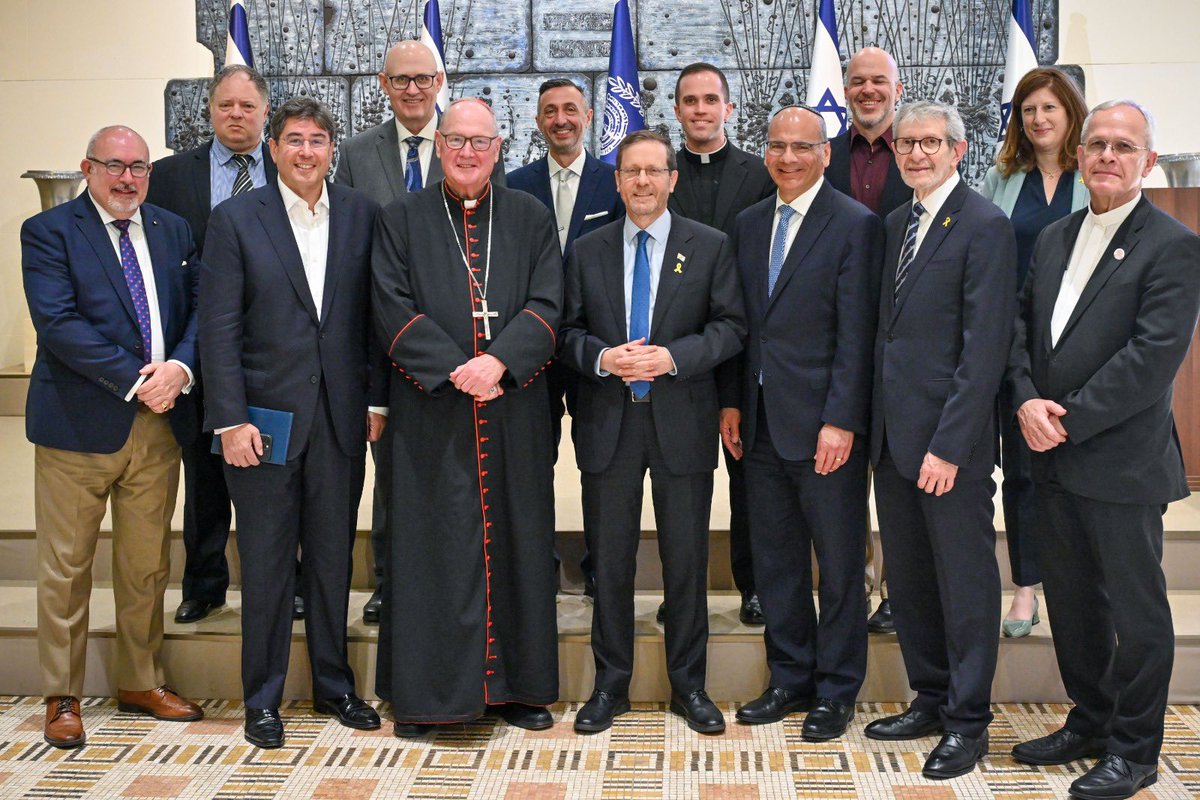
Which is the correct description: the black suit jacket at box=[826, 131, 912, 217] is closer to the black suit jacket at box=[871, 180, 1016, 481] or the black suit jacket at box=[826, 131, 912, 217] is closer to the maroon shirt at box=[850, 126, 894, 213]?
the maroon shirt at box=[850, 126, 894, 213]

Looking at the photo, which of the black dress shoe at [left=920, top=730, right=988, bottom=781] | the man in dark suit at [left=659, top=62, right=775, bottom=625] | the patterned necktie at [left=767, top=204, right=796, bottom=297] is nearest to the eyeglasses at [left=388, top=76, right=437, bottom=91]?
the man in dark suit at [left=659, top=62, right=775, bottom=625]

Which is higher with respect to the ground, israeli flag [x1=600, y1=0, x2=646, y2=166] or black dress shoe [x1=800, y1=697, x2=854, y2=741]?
israeli flag [x1=600, y1=0, x2=646, y2=166]

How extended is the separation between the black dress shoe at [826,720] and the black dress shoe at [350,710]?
4.07 feet

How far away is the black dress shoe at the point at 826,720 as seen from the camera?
3.20 m

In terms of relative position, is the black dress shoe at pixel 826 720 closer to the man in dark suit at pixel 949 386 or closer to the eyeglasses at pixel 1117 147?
the man in dark suit at pixel 949 386

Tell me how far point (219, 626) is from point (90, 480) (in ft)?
2.16

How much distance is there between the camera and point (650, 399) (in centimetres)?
319

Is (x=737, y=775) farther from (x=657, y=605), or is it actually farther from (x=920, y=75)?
(x=920, y=75)

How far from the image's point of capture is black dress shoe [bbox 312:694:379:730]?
3.33 m

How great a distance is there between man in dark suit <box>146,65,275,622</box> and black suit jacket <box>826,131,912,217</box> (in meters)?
1.78

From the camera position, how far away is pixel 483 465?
10.7 ft

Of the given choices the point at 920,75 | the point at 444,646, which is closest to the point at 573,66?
the point at 920,75

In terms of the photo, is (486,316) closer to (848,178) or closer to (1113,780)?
(848,178)

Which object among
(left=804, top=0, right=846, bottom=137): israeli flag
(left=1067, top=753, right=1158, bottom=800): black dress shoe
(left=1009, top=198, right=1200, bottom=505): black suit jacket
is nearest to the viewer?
(left=1009, top=198, right=1200, bottom=505): black suit jacket
